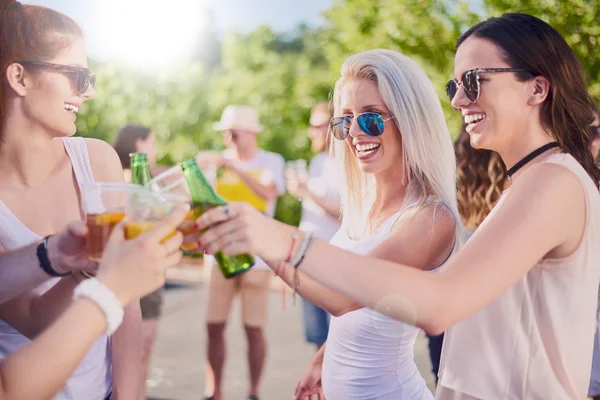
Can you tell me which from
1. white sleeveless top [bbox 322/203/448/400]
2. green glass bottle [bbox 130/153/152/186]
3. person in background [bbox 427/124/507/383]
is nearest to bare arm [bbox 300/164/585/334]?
green glass bottle [bbox 130/153/152/186]

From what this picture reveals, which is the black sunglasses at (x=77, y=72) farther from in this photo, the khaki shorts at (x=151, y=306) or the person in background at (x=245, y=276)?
the khaki shorts at (x=151, y=306)

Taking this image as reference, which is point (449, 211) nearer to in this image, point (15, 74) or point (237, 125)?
point (15, 74)

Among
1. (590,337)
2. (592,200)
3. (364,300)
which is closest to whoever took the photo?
(364,300)

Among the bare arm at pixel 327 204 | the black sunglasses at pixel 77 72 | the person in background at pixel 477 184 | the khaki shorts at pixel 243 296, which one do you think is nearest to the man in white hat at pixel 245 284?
the khaki shorts at pixel 243 296

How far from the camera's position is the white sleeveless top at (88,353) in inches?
73.2

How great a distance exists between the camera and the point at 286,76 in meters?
20.8

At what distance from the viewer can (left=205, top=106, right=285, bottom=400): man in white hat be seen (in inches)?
209

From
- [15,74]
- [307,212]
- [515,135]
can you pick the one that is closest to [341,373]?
[515,135]

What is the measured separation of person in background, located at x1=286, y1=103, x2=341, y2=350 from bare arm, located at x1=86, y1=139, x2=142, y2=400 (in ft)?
9.20

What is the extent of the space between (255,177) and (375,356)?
13.0ft

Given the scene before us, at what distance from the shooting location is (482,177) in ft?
12.5

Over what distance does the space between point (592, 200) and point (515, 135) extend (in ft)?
0.91

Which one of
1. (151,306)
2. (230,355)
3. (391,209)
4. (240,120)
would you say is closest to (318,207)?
(240,120)

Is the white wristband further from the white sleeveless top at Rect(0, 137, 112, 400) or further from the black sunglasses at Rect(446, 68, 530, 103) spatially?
the black sunglasses at Rect(446, 68, 530, 103)
